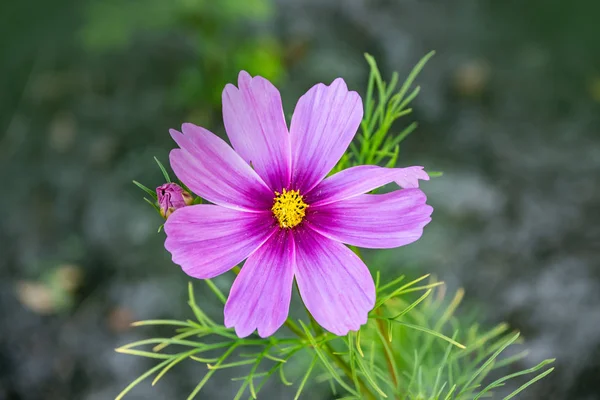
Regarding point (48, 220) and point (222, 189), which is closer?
point (222, 189)

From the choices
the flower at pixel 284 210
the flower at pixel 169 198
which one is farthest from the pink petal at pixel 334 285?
the flower at pixel 169 198

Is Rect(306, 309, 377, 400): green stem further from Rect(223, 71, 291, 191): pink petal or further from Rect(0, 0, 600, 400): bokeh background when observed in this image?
Rect(0, 0, 600, 400): bokeh background

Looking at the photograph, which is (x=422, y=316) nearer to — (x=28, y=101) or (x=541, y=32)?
(x=541, y=32)

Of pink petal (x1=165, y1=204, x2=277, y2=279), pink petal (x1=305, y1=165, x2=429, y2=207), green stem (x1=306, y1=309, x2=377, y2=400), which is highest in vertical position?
pink petal (x1=305, y1=165, x2=429, y2=207)

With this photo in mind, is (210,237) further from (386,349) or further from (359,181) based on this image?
(386,349)

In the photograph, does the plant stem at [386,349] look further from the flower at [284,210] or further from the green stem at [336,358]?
the flower at [284,210]

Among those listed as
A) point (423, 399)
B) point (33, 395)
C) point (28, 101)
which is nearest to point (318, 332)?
point (423, 399)

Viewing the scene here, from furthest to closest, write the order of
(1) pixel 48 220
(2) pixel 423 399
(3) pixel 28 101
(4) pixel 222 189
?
(3) pixel 28 101, (1) pixel 48 220, (2) pixel 423 399, (4) pixel 222 189

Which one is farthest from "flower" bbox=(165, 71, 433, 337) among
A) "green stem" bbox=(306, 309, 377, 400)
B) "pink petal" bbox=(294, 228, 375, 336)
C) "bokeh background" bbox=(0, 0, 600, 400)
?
"bokeh background" bbox=(0, 0, 600, 400)
